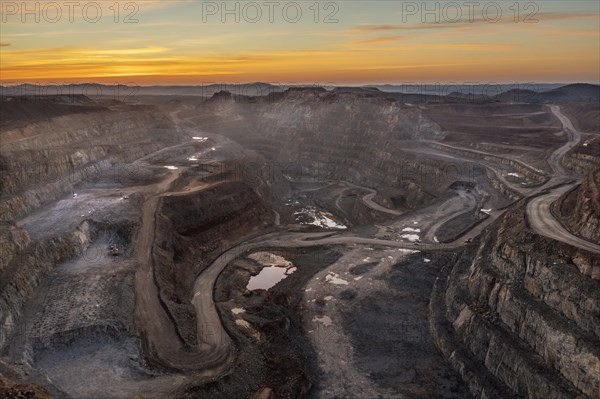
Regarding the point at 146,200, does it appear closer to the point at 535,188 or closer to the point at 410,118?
the point at 535,188

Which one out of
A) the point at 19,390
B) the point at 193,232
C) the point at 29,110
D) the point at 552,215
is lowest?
the point at 19,390

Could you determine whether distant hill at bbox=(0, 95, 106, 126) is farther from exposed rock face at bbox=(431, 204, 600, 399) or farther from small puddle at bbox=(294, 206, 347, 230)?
exposed rock face at bbox=(431, 204, 600, 399)

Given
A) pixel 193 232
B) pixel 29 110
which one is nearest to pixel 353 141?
pixel 193 232

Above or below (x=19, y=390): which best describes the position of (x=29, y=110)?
above

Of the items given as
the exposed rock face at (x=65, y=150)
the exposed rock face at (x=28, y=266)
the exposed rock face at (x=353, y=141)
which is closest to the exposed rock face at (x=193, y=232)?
the exposed rock face at (x=28, y=266)

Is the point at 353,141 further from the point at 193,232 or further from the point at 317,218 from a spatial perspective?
the point at 193,232

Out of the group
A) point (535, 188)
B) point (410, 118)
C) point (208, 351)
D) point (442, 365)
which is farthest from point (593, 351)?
point (410, 118)

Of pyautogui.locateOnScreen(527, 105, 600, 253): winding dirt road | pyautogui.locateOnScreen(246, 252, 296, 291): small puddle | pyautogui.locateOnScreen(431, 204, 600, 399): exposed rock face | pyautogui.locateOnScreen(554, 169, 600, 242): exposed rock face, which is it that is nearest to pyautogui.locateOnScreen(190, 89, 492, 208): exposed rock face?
pyautogui.locateOnScreen(527, 105, 600, 253): winding dirt road
